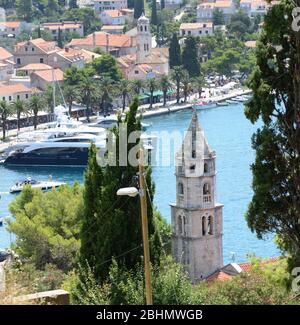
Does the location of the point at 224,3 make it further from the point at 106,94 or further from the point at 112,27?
the point at 106,94

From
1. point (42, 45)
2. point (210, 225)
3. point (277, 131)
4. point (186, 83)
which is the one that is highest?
point (277, 131)

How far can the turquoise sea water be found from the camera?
24.1 metres

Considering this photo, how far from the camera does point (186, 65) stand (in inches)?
2345

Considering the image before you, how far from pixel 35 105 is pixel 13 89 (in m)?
4.68

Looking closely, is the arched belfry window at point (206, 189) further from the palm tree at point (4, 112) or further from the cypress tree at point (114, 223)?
the palm tree at point (4, 112)

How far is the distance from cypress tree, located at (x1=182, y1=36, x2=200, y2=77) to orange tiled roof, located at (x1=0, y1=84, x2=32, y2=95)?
938 cm

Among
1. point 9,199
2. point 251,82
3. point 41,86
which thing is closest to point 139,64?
point 41,86

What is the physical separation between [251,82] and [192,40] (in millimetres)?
52557

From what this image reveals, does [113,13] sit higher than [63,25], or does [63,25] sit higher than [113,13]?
[63,25]

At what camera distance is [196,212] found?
64.9 ft

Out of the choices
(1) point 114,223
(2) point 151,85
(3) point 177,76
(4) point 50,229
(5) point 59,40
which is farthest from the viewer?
(5) point 59,40

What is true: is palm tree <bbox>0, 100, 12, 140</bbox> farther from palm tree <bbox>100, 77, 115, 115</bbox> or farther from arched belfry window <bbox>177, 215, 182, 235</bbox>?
arched belfry window <bbox>177, 215, 182, 235</bbox>

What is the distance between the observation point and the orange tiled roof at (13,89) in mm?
51031

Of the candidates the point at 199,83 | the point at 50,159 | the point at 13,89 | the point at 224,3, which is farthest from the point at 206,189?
the point at 224,3
